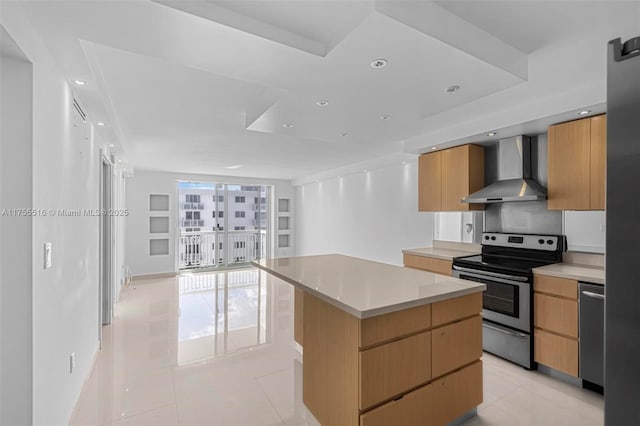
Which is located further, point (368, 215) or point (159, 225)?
point (159, 225)

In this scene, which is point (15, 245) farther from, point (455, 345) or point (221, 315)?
point (221, 315)

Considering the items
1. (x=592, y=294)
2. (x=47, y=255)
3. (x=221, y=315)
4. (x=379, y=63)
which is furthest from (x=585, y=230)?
(x=221, y=315)

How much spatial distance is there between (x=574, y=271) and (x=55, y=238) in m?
4.03

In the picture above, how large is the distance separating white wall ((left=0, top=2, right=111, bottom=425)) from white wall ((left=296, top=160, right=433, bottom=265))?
439cm

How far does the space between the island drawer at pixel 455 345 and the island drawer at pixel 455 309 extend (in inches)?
1.6

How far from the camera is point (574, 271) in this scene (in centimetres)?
279

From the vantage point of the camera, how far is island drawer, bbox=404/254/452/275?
3769mm

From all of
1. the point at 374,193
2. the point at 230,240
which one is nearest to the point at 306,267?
the point at 374,193

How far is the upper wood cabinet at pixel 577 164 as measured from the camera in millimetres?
2727

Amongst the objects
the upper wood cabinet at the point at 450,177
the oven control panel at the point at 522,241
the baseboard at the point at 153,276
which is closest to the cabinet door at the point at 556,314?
the oven control panel at the point at 522,241

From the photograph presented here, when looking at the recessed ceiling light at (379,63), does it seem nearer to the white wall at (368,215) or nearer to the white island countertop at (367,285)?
the white island countertop at (367,285)

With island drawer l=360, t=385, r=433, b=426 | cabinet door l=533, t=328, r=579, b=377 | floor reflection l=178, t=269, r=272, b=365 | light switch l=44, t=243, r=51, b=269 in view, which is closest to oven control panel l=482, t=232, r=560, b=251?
cabinet door l=533, t=328, r=579, b=377

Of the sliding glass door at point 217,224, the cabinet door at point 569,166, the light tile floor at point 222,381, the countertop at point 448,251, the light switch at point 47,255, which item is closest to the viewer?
the light switch at point 47,255

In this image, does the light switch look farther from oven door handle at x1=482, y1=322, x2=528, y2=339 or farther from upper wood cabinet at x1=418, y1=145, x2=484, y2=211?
upper wood cabinet at x1=418, y1=145, x2=484, y2=211
